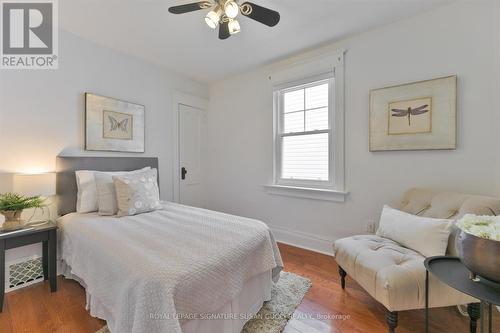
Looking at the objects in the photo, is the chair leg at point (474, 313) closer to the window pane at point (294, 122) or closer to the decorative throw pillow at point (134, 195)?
the window pane at point (294, 122)

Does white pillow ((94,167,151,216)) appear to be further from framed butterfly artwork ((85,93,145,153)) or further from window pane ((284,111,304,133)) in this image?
window pane ((284,111,304,133))

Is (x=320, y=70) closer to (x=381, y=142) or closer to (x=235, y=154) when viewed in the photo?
(x=381, y=142)

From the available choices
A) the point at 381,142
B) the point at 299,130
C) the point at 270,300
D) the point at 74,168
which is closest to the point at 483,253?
the point at 270,300

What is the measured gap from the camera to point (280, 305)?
1.70 meters

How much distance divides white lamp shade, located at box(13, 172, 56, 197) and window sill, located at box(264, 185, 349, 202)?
2400 mm

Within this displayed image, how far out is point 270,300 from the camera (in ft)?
5.74

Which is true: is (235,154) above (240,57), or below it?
below

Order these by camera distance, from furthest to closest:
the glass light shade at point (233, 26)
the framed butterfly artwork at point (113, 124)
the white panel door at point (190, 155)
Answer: the white panel door at point (190, 155), the framed butterfly artwork at point (113, 124), the glass light shade at point (233, 26)

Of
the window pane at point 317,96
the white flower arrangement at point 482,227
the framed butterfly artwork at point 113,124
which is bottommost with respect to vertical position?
the white flower arrangement at point 482,227

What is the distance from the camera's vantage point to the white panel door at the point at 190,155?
3.48m

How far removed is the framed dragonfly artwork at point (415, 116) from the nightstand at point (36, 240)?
3.18 m

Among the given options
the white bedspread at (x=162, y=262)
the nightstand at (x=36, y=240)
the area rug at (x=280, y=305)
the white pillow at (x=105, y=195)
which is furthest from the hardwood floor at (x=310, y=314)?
the white pillow at (x=105, y=195)

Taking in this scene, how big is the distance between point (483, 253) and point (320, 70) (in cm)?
232

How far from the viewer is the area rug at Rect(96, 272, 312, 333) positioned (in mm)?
1481
